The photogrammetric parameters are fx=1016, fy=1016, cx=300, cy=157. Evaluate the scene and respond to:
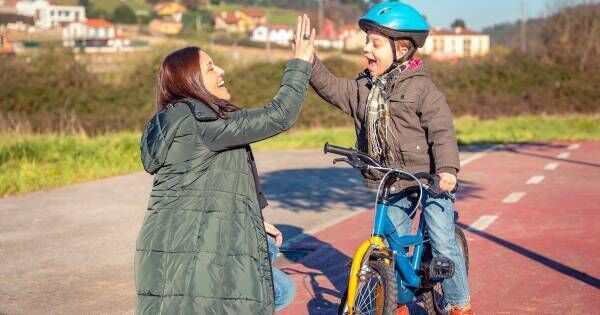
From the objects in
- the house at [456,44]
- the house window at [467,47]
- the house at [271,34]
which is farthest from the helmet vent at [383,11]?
the house window at [467,47]

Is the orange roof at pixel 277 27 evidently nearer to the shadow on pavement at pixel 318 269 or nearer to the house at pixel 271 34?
the house at pixel 271 34

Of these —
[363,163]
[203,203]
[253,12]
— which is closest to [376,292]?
[363,163]

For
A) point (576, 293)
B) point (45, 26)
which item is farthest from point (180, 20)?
point (576, 293)

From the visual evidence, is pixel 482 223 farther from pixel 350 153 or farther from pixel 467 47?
pixel 467 47

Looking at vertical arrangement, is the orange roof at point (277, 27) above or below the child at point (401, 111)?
above

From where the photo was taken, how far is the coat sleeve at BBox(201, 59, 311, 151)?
402 centimetres

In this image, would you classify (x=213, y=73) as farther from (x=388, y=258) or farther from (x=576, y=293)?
(x=576, y=293)

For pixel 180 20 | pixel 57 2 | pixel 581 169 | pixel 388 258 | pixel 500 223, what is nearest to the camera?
pixel 388 258

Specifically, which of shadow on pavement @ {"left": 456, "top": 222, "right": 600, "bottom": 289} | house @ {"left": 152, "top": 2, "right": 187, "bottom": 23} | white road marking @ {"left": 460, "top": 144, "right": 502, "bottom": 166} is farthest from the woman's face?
house @ {"left": 152, "top": 2, "right": 187, "bottom": 23}

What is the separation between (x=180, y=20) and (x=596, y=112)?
48.1 feet

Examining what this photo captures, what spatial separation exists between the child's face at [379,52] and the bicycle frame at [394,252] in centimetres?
74

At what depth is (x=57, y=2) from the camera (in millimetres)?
20750

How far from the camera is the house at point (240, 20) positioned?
4091 cm

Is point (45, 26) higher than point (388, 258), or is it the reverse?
point (45, 26)
